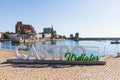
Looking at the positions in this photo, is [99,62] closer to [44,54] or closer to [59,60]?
[59,60]

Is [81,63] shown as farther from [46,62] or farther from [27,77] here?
[27,77]

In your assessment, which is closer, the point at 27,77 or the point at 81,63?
the point at 27,77

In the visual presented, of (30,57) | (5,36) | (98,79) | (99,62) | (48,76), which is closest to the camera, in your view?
(98,79)

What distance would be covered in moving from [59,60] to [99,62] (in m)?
3.21

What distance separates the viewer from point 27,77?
13.0m

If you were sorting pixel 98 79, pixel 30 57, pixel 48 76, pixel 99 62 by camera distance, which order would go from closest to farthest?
pixel 98 79, pixel 48 76, pixel 99 62, pixel 30 57

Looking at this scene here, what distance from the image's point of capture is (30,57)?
20.5 metres

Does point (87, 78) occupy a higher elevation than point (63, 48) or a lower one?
lower

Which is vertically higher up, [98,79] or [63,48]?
[63,48]

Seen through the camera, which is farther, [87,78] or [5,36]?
[5,36]

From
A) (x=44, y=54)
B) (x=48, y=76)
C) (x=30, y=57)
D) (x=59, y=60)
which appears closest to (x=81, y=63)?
(x=59, y=60)

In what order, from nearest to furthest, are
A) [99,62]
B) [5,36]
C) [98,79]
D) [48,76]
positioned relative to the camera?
[98,79] < [48,76] < [99,62] < [5,36]

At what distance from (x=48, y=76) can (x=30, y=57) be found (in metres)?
7.33

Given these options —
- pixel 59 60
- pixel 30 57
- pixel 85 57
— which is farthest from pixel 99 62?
pixel 30 57
